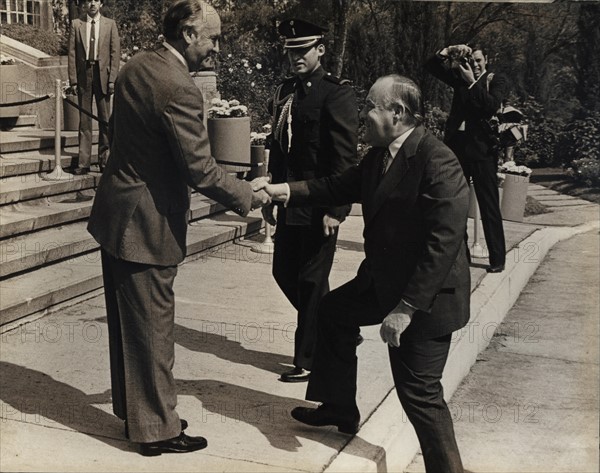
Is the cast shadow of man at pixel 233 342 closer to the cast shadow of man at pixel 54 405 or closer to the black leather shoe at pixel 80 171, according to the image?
the cast shadow of man at pixel 54 405

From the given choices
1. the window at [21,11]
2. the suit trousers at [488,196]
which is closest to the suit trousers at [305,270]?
the suit trousers at [488,196]

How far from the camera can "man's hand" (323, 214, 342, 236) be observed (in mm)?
5996

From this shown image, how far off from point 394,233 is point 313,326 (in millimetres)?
1727

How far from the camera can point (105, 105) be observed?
37.5ft

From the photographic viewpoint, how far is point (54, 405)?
18.3 ft

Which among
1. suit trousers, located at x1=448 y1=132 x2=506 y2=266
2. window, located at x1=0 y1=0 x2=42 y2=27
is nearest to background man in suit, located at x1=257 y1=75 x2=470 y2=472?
suit trousers, located at x1=448 y1=132 x2=506 y2=266

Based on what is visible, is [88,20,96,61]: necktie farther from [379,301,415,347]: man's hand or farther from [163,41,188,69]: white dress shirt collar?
[379,301,415,347]: man's hand

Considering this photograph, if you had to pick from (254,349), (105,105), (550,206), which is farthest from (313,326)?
(550,206)

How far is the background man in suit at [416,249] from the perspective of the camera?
173 inches

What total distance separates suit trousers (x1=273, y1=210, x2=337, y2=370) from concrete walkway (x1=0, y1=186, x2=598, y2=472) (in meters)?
0.27

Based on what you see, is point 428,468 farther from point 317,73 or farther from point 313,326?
point 317,73

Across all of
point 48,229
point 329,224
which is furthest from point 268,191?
point 48,229

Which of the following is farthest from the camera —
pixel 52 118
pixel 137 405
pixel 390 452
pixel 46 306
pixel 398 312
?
pixel 52 118

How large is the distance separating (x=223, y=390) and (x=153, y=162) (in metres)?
1.71
